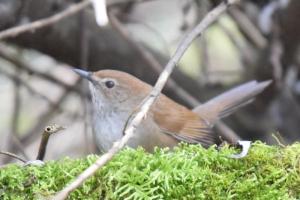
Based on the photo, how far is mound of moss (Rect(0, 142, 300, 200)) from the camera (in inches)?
97.0

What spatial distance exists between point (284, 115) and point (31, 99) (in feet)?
7.38

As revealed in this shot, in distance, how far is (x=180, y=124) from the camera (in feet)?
13.8

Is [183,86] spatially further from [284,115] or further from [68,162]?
[68,162]

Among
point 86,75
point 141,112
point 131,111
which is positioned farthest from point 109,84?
point 141,112

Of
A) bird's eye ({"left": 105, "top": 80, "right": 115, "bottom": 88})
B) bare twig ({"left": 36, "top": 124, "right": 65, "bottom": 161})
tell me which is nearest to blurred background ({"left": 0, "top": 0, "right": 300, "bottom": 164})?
bird's eye ({"left": 105, "top": 80, "right": 115, "bottom": 88})

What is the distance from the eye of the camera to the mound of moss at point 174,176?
8.09 ft

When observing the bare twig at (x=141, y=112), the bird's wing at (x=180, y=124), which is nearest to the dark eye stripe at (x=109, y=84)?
the bird's wing at (x=180, y=124)

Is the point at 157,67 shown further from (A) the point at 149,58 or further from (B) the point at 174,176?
(B) the point at 174,176

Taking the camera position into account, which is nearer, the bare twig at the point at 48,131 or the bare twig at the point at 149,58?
the bare twig at the point at 48,131

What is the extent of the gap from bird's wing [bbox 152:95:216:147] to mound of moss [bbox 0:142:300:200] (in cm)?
143

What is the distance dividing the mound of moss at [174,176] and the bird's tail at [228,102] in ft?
7.04

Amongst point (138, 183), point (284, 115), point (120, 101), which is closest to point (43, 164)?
point (138, 183)

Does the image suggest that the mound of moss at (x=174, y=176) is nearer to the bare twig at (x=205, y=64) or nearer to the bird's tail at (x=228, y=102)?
the bird's tail at (x=228, y=102)

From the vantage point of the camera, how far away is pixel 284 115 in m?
5.60
